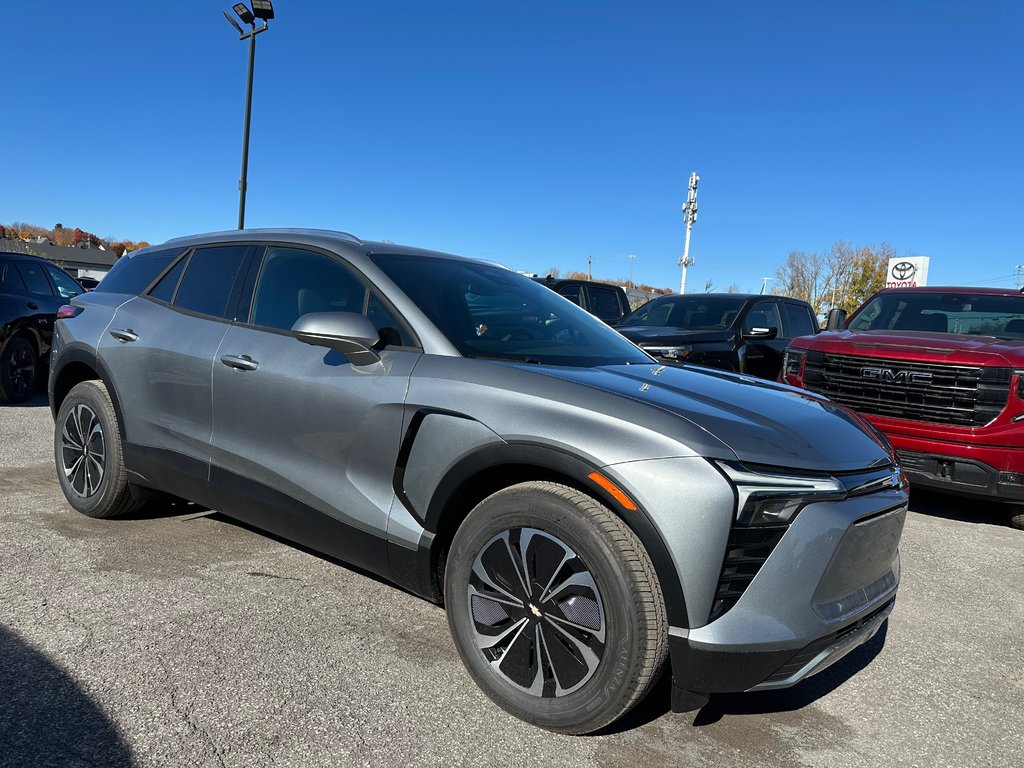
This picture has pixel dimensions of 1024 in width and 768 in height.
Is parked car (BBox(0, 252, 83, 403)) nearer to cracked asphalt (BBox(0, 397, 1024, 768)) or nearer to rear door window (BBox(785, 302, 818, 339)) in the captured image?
cracked asphalt (BBox(0, 397, 1024, 768))

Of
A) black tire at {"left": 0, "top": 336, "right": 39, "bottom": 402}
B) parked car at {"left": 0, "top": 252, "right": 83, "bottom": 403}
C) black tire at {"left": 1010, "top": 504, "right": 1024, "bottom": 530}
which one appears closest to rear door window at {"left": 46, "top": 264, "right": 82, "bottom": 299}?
parked car at {"left": 0, "top": 252, "right": 83, "bottom": 403}

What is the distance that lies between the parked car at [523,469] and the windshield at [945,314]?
14.3ft

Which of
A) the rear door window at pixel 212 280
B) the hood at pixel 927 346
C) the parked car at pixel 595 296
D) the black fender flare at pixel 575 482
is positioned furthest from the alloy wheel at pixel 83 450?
the parked car at pixel 595 296

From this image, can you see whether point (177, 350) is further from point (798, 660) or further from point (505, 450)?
point (798, 660)

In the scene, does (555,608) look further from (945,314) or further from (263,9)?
(263,9)

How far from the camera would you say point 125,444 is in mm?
3871

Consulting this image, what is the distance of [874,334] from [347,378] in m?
5.00

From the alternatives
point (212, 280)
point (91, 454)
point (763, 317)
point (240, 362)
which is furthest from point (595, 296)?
point (240, 362)

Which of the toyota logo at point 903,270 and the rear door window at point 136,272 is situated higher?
the toyota logo at point 903,270

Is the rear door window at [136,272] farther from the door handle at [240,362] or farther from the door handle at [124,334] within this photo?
the door handle at [240,362]

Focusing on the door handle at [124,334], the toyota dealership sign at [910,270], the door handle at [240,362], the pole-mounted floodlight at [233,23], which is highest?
the pole-mounted floodlight at [233,23]

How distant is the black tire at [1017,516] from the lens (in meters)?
5.34

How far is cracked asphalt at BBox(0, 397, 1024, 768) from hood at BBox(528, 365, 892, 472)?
3.21 ft

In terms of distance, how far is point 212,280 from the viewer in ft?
12.2
